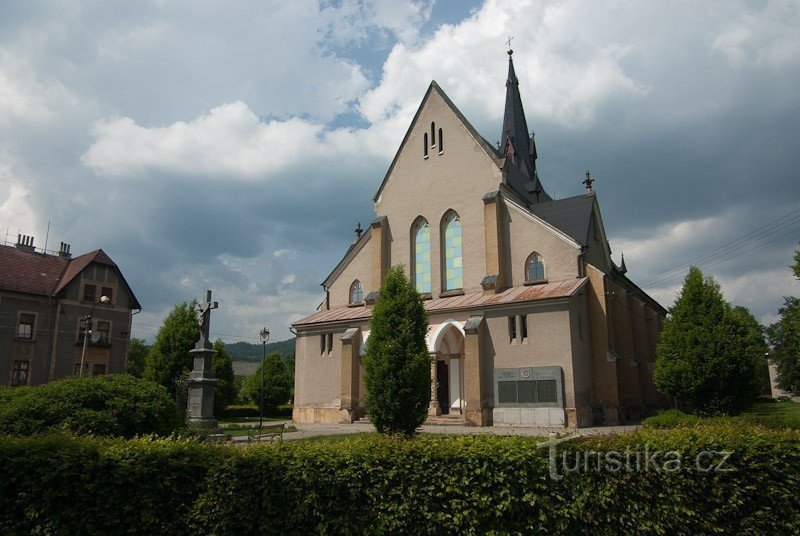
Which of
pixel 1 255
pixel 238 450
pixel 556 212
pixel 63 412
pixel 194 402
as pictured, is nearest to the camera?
pixel 238 450

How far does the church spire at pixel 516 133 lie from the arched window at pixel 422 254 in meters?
17.0

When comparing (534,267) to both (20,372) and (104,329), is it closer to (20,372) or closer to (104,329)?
(104,329)

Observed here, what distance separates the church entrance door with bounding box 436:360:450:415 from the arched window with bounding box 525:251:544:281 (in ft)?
23.9

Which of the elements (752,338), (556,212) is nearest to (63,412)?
(752,338)

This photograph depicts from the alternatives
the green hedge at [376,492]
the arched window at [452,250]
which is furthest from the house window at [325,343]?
the green hedge at [376,492]

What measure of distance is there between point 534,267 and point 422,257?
7.56 meters

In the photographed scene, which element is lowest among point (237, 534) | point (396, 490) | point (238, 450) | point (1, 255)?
point (237, 534)

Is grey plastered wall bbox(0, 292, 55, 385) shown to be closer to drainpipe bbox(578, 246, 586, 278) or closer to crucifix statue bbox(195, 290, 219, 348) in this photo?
crucifix statue bbox(195, 290, 219, 348)

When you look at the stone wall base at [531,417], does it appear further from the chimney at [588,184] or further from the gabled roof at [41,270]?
the gabled roof at [41,270]

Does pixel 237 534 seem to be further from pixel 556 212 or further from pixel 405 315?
pixel 556 212

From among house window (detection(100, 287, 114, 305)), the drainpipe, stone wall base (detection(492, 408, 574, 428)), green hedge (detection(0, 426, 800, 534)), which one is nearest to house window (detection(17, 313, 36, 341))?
house window (detection(100, 287, 114, 305))

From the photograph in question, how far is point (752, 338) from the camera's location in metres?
21.7

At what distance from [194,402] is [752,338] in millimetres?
22075

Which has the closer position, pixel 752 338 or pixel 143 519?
pixel 143 519
